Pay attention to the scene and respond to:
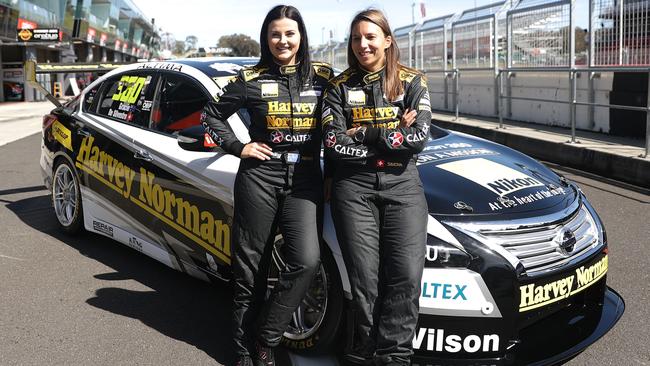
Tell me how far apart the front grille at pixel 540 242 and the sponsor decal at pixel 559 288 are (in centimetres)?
7

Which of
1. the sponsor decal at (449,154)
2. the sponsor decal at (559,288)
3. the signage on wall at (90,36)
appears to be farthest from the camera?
the signage on wall at (90,36)

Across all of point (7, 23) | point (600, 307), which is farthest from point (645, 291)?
point (7, 23)

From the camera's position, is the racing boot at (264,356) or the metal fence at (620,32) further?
the metal fence at (620,32)

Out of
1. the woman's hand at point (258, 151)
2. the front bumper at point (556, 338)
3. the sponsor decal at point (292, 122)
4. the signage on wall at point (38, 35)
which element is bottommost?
the front bumper at point (556, 338)

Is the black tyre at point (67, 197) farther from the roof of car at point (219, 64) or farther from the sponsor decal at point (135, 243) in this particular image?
the roof of car at point (219, 64)

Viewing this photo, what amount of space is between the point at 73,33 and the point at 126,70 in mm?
45253

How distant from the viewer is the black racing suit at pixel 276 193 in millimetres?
3242

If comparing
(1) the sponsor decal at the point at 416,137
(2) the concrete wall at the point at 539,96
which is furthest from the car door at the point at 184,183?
(2) the concrete wall at the point at 539,96

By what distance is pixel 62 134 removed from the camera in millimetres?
5910

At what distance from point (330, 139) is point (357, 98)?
250mm

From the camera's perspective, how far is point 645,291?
4434 mm

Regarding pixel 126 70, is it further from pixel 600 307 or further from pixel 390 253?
pixel 600 307

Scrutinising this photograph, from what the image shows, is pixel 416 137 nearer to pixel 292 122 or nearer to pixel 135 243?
pixel 292 122

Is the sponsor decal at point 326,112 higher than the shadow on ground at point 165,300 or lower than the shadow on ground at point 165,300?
higher
